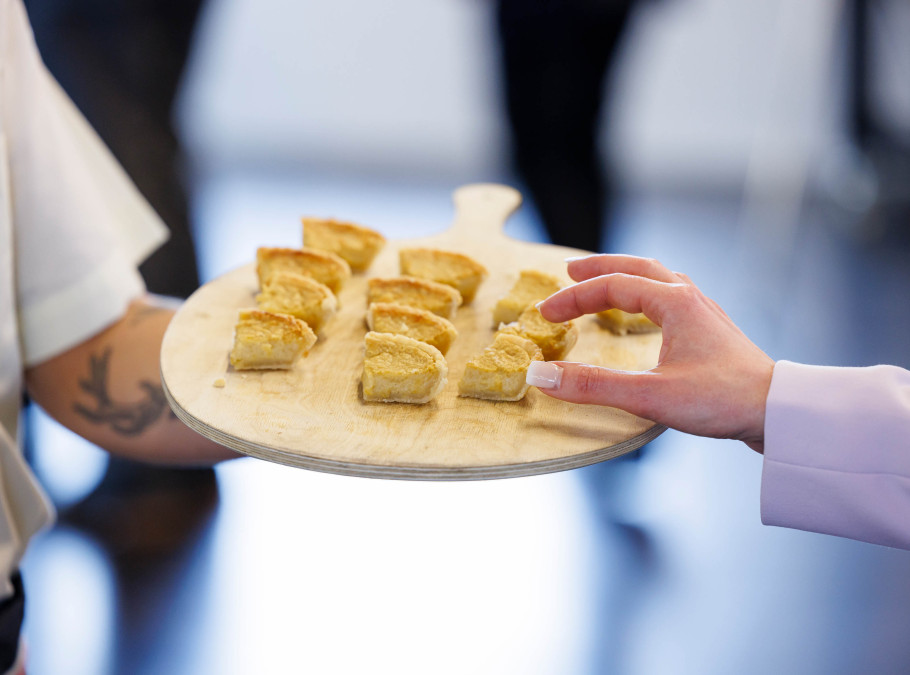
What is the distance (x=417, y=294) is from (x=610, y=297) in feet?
1.04

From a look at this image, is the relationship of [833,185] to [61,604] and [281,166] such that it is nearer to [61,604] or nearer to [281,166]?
[281,166]

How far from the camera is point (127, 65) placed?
409 centimetres

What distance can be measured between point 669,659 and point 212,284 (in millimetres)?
1007

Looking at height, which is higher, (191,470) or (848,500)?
(848,500)

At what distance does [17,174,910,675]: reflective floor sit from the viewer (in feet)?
4.77

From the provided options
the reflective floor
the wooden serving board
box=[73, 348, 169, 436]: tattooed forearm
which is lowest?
the reflective floor

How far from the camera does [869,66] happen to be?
3.66m

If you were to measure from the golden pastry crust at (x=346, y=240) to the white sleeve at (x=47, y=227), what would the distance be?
1.07 feet

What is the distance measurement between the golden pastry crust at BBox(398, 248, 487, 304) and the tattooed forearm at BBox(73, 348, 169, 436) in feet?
1.54

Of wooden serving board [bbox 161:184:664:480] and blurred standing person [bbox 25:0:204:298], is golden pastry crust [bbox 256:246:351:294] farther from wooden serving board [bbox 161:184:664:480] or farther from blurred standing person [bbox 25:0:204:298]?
blurred standing person [bbox 25:0:204:298]

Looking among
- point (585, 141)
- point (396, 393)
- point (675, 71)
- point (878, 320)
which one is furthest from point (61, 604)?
point (675, 71)

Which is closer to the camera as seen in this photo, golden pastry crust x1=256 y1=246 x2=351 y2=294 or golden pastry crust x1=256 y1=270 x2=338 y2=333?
golden pastry crust x1=256 y1=270 x2=338 y2=333

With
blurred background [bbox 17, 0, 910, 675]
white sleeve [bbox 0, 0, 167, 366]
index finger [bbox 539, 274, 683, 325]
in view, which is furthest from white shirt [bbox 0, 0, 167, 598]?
index finger [bbox 539, 274, 683, 325]

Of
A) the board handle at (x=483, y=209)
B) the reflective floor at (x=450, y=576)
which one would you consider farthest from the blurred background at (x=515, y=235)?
the board handle at (x=483, y=209)
